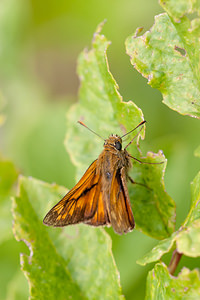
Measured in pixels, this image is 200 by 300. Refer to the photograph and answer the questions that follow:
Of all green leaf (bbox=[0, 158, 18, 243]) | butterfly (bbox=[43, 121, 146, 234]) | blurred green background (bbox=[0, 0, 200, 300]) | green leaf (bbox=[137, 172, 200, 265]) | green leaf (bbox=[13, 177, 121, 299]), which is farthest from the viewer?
green leaf (bbox=[0, 158, 18, 243])

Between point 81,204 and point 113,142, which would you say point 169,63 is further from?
point 81,204

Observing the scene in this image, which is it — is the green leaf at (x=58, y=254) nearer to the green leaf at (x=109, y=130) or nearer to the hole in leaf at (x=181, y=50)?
the green leaf at (x=109, y=130)

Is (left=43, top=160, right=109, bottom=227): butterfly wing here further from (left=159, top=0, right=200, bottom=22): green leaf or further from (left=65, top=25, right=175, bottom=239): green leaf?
(left=159, top=0, right=200, bottom=22): green leaf

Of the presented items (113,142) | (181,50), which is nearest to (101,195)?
(113,142)

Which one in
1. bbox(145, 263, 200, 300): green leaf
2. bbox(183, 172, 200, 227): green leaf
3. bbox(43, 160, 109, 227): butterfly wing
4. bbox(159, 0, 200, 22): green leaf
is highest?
bbox(159, 0, 200, 22): green leaf

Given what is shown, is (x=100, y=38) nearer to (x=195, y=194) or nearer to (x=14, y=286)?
(x=195, y=194)

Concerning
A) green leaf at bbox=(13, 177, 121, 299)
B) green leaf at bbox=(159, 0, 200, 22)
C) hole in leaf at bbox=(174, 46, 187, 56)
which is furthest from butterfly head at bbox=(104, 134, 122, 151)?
green leaf at bbox=(159, 0, 200, 22)

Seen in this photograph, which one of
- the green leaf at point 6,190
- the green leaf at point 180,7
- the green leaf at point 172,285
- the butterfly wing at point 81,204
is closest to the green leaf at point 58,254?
the butterfly wing at point 81,204
